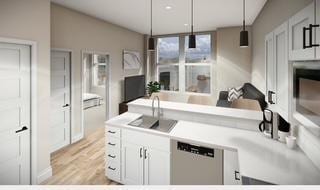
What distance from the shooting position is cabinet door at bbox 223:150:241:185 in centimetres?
176

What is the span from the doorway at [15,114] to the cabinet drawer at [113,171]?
1.08 m

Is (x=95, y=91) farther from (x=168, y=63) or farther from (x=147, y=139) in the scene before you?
(x=147, y=139)

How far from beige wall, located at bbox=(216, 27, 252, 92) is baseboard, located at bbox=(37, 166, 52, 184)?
4.94 m

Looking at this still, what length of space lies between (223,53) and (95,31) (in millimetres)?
3761

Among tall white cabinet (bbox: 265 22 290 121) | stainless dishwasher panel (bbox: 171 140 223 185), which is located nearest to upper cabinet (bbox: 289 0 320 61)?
tall white cabinet (bbox: 265 22 290 121)

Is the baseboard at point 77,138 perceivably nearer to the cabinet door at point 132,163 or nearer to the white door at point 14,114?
the white door at point 14,114

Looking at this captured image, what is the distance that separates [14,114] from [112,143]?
4.22 feet

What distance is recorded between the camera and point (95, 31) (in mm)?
4551

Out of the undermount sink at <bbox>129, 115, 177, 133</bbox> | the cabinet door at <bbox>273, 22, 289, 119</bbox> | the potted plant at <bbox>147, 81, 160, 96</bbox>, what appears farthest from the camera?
the potted plant at <bbox>147, 81, 160, 96</bbox>

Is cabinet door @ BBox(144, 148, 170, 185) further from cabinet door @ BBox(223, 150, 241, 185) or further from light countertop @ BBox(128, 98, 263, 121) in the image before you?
light countertop @ BBox(128, 98, 263, 121)

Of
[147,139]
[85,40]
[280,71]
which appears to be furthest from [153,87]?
[280,71]

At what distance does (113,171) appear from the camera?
100 inches

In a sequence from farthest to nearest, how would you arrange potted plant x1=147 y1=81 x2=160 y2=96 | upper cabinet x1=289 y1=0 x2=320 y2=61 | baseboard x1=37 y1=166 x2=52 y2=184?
1. potted plant x1=147 y1=81 x2=160 y2=96
2. baseboard x1=37 y1=166 x2=52 y2=184
3. upper cabinet x1=289 y1=0 x2=320 y2=61

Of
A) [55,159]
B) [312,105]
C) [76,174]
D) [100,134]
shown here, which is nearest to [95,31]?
[100,134]
